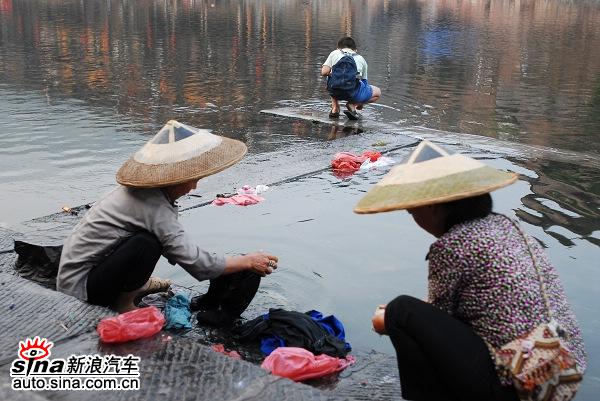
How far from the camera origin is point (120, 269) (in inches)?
147

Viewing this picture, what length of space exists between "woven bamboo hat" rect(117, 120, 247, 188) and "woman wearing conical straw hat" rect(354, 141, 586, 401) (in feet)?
3.94

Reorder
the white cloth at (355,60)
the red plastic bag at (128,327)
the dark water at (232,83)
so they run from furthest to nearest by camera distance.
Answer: the white cloth at (355,60), the dark water at (232,83), the red plastic bag at (128,327)

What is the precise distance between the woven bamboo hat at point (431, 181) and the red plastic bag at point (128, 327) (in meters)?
1.31

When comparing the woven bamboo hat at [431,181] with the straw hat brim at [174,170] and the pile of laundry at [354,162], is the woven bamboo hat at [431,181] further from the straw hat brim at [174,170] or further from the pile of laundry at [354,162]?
the pile of laundry at [354,162]

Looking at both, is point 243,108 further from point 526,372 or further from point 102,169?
point 526,372

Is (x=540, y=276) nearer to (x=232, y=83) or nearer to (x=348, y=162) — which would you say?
(x=348, y=162)

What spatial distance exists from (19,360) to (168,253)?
2.94ft

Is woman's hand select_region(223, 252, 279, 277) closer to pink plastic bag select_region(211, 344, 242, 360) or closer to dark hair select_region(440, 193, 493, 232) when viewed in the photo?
pink plastic bag select_region(211, 344, 242, 360)

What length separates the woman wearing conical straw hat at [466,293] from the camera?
2.58 m

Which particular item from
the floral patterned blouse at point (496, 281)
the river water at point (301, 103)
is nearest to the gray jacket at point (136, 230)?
the river water at point (301, 103)

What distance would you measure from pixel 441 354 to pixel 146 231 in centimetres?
176

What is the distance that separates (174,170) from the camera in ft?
12.1

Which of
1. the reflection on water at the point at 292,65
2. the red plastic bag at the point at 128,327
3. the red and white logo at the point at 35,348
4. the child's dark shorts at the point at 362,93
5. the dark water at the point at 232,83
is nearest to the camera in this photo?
the red and white logo at the point at 35,348

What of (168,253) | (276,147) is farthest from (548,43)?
(168,253)
